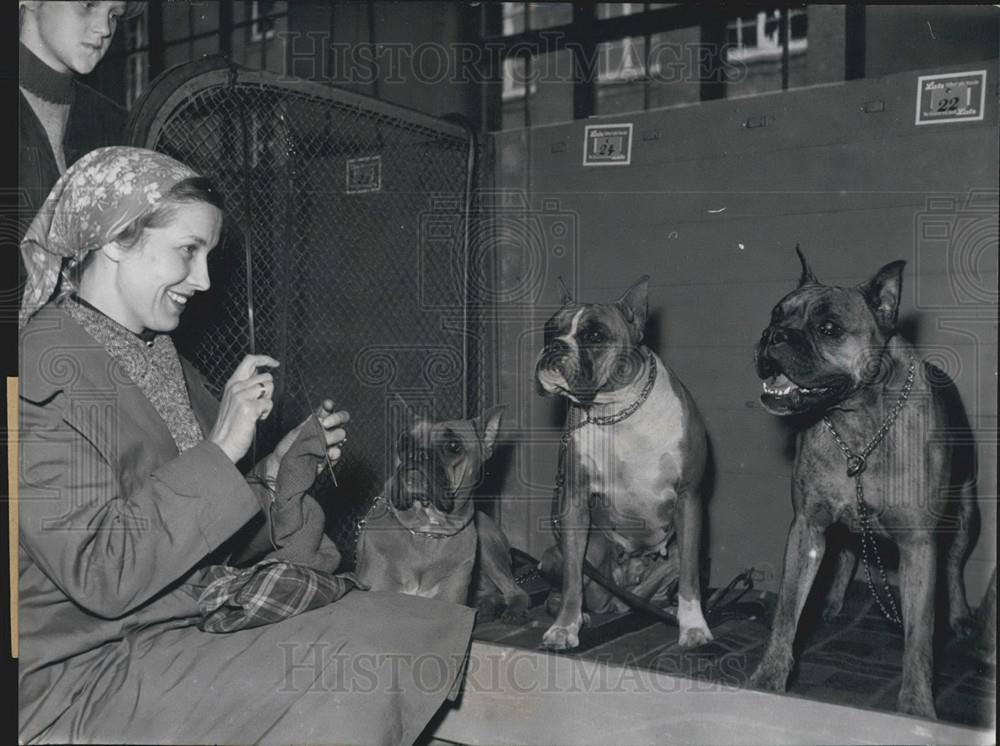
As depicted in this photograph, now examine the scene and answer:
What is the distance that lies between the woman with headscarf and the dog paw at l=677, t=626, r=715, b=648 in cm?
106

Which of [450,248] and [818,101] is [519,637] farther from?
[818,101]

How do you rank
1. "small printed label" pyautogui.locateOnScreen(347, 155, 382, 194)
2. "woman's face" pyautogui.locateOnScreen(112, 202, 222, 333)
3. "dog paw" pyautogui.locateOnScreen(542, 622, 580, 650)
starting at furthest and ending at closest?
1. "small printed label" pyautogui.locateOnScreen(347, 155, 382, 194)
2. "dog paw" pyautogui.locateOnScreen(542, 622, 580, 650)
3. "woman's face" pyautogui.locateOnScreen(112, 202, 222, 333)

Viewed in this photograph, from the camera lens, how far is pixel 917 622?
2590 millimetres

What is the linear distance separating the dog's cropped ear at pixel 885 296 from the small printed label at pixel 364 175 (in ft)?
7.90

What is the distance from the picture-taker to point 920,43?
4.46 m

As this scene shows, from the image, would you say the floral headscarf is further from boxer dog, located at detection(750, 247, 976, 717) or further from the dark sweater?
boxer dog, located at detection(750, 247, 976, 717)

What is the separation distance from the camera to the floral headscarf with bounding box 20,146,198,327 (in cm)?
218

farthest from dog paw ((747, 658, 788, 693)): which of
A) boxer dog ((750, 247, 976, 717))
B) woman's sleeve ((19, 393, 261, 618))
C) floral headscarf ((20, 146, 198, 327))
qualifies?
floral headscarf ((20, 146, 198, 327))

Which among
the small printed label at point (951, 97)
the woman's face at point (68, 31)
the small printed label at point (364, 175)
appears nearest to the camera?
the woman's face at point (68, 31)

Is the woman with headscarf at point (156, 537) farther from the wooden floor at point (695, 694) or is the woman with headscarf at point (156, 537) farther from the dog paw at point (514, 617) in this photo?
the dog paw at point (514, 617)

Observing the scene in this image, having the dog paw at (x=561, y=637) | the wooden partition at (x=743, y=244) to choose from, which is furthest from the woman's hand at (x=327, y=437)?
the wooden partition at (x=743, y=244)

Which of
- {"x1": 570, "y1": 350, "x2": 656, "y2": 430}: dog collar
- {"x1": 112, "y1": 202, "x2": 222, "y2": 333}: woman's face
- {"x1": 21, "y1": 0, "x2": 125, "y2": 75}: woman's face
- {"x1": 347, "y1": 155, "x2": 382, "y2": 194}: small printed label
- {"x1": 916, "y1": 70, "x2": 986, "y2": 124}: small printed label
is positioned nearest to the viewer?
{"x1": 112, "y1": 202, "x2": 222, "y2": 333}: woman's face

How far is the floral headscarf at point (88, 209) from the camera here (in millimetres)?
2182

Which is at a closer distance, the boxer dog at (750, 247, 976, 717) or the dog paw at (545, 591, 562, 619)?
the boxer dog at (750, 247, 976, 717)
